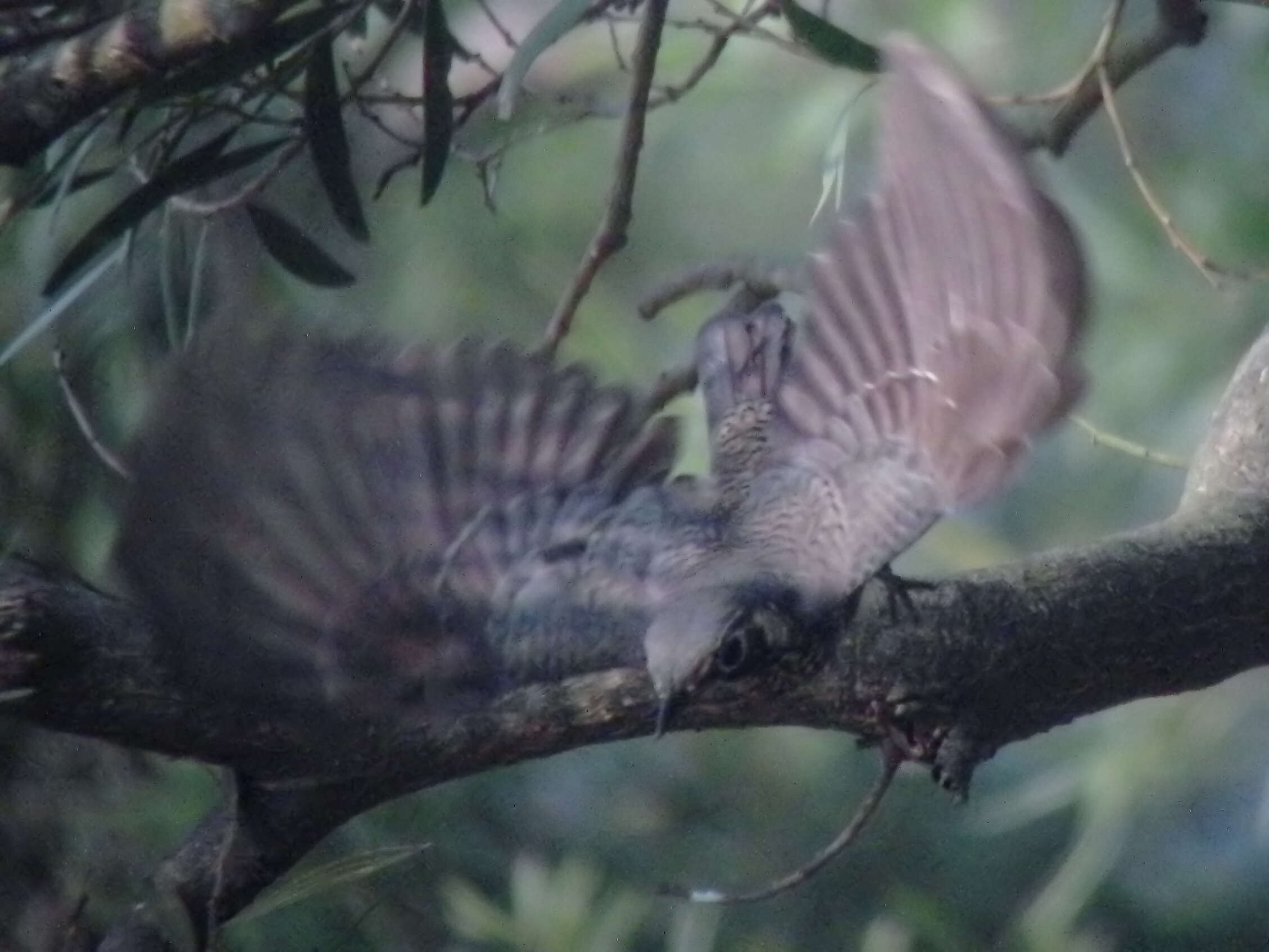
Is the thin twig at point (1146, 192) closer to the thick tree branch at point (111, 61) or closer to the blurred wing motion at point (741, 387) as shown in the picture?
the blurred wing motion at point (741, 387)

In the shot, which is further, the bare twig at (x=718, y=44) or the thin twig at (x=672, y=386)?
the thin twig at (x=672, y=386)

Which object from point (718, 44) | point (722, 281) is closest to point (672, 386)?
point (722, 281)

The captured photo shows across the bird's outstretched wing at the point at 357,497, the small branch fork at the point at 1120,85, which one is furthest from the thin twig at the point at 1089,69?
the bird's outstretched wing at the point at 357,497

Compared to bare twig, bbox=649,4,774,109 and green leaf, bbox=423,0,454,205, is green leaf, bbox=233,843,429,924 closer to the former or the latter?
green leaf, bbox=423,0,454,205

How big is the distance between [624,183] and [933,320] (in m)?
0.16

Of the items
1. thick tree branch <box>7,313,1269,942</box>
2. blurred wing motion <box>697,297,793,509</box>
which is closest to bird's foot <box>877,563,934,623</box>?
thick tree branch <box>7,313,1269,942</box>

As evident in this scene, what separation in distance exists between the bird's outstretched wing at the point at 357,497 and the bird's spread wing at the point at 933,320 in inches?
3.9

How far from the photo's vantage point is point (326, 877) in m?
→ 0.58

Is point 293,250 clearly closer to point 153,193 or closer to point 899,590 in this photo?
point 153,193

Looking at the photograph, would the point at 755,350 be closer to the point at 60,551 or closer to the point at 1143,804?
the point at 60,551

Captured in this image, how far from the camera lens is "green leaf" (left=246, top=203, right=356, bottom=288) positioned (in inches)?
27.2

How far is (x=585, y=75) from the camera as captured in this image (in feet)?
3.12

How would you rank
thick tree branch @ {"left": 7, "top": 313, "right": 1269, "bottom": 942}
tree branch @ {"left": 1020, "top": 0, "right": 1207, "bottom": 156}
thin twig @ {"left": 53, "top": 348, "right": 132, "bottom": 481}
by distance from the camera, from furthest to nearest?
1. tree branch @ {"left": 1020, "top": 0, "right": 1207, "bottom": 156}
2. thin twig @ {"left": 53, "top": 348, "right": 132, "bottom": 481}
3. thick tree branch @ {"left": 7, "top": 313, "right": 1269, "bottom": 942}

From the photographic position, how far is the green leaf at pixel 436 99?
63cm
